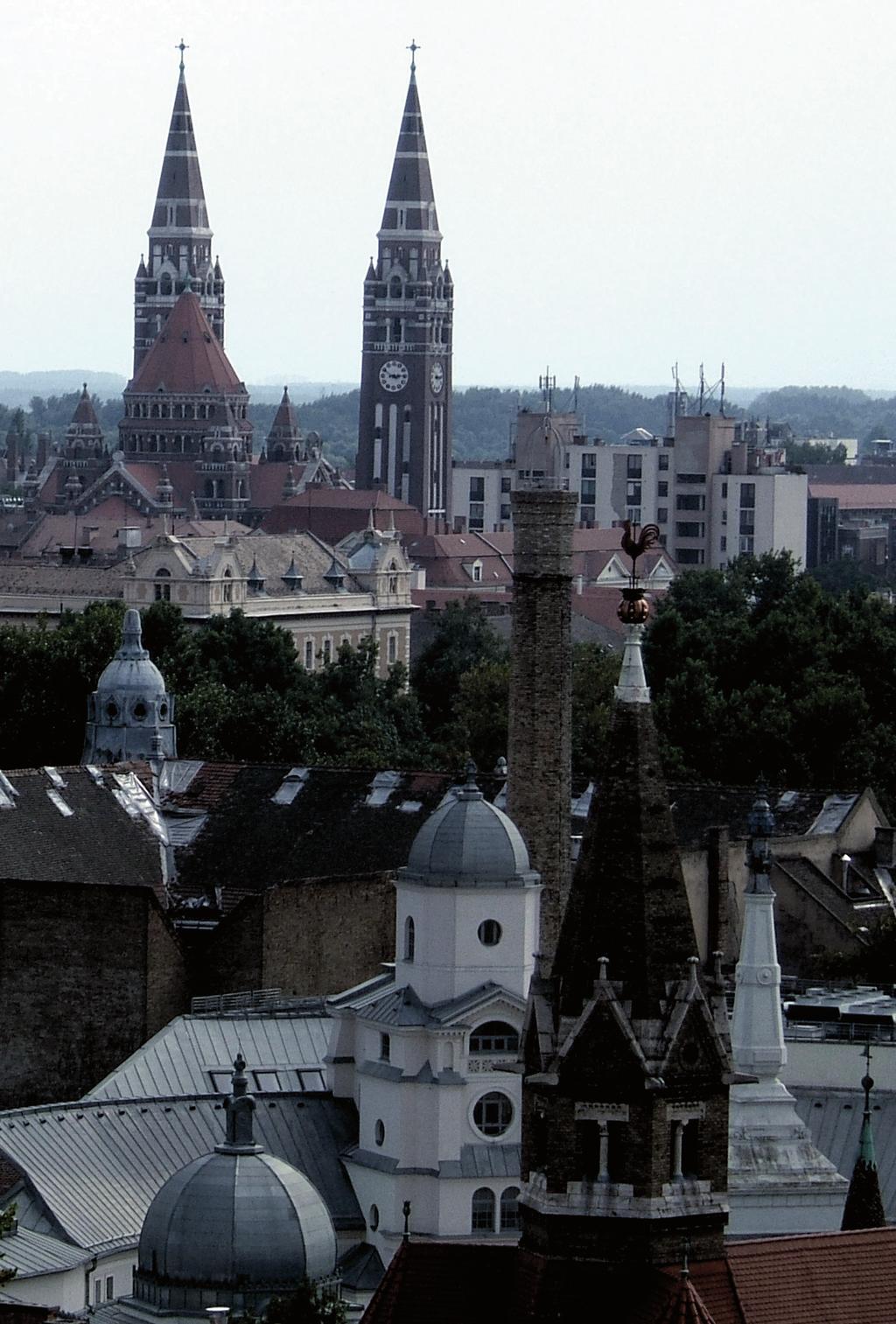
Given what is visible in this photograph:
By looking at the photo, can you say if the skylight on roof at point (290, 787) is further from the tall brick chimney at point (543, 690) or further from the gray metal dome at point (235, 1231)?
the gray metal dome at point (235, 1231)

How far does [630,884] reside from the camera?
129 ft

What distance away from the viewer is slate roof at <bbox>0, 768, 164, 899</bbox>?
78.9 metres

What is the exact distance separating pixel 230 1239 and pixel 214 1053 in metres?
20.2

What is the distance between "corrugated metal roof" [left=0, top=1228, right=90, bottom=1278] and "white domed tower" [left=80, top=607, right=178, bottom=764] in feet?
123

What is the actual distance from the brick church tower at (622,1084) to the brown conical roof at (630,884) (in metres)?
0.01

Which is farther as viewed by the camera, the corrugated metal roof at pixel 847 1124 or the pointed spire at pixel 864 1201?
the corrugated metal roof at pixel 847 1124

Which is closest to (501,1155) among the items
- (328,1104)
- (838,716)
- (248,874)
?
(328,1104)

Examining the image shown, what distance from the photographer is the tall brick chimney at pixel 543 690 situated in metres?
78.0

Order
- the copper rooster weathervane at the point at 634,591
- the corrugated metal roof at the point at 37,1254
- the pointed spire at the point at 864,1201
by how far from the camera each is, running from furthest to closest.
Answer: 1. the corrugated metal roof at the point at 37,1254
2. the pointed spire at the point at 864,1201
3. the copper rooster weathervane at the point at 634,591

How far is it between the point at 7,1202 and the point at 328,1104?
7686 millimetres

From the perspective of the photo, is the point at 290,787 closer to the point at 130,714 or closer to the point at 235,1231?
the point at 130,714

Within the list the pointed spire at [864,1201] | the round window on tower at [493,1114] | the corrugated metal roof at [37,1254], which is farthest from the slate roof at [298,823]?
the pointed spire at [864,1201]

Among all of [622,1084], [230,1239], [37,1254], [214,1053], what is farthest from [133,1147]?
[622,1084]

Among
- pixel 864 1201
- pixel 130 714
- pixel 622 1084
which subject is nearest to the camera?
pixel 622 1084
